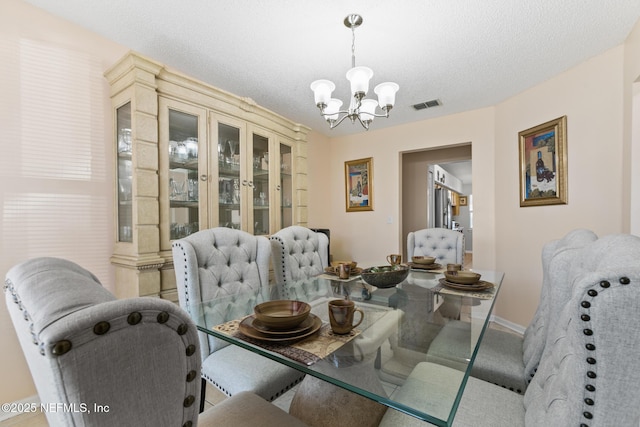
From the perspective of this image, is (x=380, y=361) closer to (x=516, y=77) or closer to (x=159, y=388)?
(x=159, y=388)

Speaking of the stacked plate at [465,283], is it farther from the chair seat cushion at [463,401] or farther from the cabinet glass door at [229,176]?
the cabinet glass door at [229,176]

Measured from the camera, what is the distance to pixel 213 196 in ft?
7.36

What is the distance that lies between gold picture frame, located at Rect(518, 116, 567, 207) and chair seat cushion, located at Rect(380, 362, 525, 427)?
2.21 m

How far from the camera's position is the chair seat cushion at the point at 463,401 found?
76 cm

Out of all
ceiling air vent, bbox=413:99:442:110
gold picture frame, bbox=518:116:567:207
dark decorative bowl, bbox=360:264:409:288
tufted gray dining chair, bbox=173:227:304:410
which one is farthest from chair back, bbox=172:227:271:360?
gold picture frame, bbox=518:116:567:207

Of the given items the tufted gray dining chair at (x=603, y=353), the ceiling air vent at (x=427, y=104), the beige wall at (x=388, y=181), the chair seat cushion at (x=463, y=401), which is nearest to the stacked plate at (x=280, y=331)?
the chair seat cushion at (x=463, y=401)

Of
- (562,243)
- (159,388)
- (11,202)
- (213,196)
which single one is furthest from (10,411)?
(562,243)

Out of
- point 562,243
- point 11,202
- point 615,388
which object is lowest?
point 615,388

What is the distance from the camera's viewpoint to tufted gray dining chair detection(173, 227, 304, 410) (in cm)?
122

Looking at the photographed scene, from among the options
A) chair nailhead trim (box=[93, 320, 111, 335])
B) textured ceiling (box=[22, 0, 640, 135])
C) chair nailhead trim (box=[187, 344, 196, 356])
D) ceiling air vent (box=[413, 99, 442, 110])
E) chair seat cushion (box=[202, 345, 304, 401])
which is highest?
textured ceiling (box=[22, 0, 640, 135])

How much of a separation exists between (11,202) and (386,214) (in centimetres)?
357

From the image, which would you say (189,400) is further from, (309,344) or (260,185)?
(260,185)

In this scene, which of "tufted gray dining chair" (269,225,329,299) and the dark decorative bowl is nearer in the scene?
the dark decorative bowl

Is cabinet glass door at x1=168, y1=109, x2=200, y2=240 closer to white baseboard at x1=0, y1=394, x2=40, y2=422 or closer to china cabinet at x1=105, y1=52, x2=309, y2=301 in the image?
china cabinet at x1=105, y1=52, x2=309, y2=301
